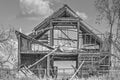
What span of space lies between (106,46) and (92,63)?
7.59 feet

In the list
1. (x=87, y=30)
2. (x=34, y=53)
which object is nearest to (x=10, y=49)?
(x=34, y=53)

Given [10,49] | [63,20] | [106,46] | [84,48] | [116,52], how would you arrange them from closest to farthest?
[10,49]
[116,52]
[106,46]
[63,20]
[84,48]

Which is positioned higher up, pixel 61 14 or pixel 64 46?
pixel 61 14

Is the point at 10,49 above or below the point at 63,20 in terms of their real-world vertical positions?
below

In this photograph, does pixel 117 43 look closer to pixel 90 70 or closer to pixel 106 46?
pixel 106 46

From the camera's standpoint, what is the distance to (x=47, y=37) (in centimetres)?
2083

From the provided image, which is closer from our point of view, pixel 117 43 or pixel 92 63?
pixel 117 43

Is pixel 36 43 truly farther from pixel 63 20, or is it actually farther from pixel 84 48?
pixel 84 48


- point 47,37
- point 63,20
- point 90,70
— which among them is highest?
point 63,20

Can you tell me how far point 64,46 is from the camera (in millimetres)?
20109

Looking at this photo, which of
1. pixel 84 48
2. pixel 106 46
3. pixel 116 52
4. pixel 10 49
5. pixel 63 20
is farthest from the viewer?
pixel 84 48

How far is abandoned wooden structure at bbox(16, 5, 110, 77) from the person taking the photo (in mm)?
18766

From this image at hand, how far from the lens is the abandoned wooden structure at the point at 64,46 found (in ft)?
61.6

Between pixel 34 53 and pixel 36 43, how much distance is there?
3.51 ft
